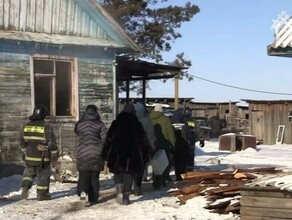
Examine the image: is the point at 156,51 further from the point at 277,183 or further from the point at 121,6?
the point at 277,183

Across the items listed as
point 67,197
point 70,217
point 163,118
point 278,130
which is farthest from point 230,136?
point 70,217

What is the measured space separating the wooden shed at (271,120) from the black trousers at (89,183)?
91.7ft

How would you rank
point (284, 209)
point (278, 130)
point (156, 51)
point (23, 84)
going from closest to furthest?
point (284, 209)
point (23, 84)
point (156, 51)
point (278, 130)

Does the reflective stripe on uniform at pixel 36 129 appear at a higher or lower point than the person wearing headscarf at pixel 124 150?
higher

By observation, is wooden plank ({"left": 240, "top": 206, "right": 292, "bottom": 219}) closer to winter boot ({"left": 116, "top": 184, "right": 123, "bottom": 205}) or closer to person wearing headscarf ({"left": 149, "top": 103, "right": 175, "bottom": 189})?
winter boot ({"left": 116, "top": 184, "right": 123, "bottom": 205})

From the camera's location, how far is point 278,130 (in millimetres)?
36844

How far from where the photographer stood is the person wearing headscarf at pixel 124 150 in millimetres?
10109

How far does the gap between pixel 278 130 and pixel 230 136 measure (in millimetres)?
11815

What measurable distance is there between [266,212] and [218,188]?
1846 mm

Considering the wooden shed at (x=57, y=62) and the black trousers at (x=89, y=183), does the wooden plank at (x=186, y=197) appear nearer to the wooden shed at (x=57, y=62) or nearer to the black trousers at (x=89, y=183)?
the black trousers at (x=89, y=183)

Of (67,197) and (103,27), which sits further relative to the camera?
(103,27)

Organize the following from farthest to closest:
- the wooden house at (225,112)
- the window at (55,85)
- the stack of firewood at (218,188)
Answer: the wooden house at (225,112), the window at (55,85), the stack of firewood at (218,188)

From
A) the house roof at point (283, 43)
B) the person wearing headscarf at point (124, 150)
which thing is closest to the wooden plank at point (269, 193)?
the house roof at point (283, 43)

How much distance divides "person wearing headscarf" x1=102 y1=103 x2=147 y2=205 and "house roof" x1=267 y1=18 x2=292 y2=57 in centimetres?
358
